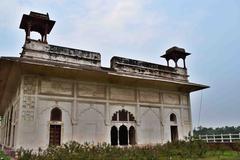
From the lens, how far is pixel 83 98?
13.6 metres

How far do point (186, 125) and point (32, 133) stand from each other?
1097 cm

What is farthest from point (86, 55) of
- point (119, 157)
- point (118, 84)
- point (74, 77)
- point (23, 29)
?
point (119, 157)

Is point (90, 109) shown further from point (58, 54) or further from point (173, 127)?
point (173, 127)

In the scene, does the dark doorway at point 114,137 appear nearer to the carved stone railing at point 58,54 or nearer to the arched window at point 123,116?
the arched window at point 123,116

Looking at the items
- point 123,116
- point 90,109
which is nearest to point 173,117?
point 123,116

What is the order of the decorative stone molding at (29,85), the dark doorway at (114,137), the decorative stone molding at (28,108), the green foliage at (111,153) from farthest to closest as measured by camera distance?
the dark doorway at (114,137) → the decorative stone molding at (29,85) → the decorative stone molding at (28,108) → the green foliage at (111,153)

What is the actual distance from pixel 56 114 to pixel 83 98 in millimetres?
1763

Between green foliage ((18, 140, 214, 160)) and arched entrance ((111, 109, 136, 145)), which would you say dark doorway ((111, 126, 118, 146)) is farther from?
green foliage ((18, 140, 214, 160))

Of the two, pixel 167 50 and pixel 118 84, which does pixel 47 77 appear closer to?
pixel 118 84

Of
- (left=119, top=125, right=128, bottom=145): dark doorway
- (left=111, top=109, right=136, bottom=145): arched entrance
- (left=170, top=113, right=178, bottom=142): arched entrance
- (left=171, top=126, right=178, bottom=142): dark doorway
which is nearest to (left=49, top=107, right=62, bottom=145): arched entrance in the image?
(left=111, top=109, right=136, bottom=145): arched entrance

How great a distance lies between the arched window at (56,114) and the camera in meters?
12.7

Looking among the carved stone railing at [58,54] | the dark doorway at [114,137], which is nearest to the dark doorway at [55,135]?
the dark doorway at [114,137]

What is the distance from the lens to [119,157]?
9508mm

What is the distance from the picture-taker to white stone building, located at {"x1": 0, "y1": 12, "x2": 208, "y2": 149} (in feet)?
39.7
